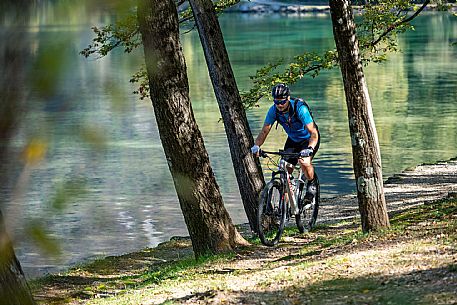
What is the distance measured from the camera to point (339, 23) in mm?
8898

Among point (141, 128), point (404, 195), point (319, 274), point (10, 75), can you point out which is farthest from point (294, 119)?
point (141, 128)

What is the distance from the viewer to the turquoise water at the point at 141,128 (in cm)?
169

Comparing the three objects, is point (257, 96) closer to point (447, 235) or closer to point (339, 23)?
point (339, 23)

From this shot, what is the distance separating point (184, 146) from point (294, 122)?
1.34 m

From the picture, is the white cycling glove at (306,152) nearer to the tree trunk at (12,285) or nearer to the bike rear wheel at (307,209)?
the bike rear wheel at (307,209)

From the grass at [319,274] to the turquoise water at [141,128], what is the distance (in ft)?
2.82

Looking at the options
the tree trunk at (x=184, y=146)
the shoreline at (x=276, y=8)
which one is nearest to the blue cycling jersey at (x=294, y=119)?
the tree trunk at (x=184, y=146)

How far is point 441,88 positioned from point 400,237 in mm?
35452

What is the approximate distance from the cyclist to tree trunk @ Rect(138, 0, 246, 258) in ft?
2.48

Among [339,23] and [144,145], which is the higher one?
[339,23]

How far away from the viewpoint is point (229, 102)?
12.5 meters

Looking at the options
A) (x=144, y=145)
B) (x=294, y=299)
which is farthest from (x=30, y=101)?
(x=144, y=145)

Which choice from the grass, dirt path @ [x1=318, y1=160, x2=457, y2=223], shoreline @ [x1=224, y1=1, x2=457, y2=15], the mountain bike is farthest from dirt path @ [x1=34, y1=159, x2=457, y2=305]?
shoreline @ [x1=224, y1=1, x2=457, y2=15]

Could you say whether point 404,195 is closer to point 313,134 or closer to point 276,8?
point 313,134
